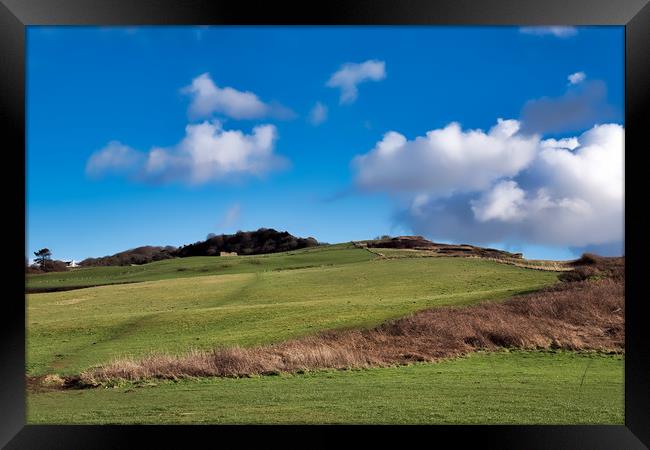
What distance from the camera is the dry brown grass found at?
6875 millimetres

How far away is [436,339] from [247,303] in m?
7.41

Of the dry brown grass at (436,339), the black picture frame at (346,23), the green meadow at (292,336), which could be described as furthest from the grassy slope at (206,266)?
the black picture frame at (346,23)

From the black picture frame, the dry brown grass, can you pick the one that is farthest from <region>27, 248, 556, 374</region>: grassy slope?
the black picture frame

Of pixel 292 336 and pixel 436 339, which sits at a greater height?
pixel 436 339

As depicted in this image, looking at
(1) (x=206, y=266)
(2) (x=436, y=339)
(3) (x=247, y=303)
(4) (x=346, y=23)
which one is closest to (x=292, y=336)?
(2) (x=436, y=339)

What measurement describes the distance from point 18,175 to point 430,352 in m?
7.14

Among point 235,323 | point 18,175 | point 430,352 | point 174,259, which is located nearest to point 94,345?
point 235,323

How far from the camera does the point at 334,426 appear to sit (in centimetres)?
344

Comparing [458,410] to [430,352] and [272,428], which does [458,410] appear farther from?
[430,352]

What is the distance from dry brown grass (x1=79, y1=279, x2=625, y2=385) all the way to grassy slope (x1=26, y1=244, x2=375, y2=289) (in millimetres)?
9740

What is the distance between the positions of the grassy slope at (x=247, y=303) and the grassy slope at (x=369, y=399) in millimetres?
2896

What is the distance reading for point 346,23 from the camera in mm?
3223

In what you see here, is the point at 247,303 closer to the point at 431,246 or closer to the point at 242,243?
the point at 242,243

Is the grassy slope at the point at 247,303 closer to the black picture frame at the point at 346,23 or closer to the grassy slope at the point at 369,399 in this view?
the grassy slope at the point at 369,399
